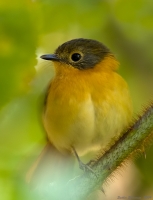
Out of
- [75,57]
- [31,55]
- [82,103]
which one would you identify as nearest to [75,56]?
[75,57]

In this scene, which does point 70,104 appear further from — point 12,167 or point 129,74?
point 12,167

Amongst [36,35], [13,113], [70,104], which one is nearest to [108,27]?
[70,104]

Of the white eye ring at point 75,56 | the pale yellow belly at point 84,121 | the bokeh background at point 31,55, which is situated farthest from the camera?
the white eye ring at point 75,56

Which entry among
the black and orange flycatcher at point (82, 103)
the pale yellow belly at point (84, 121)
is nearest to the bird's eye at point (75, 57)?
the black and orange flycatcher at point (82, 103)

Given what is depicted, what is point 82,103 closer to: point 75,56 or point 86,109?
point 86,109

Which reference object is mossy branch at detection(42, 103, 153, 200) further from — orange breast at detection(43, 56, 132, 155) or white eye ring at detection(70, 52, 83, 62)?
white eye ring at detection(70, 52, 83, 62)

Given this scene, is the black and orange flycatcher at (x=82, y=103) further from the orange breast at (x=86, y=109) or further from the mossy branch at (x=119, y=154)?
the mossy branch at (x=119, y=154)
